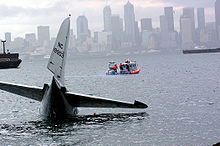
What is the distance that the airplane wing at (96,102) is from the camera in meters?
31.0

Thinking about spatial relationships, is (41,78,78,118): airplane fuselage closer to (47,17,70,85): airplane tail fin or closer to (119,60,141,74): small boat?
(47,17,70,85): airplane tail fin

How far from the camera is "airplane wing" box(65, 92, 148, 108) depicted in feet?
102

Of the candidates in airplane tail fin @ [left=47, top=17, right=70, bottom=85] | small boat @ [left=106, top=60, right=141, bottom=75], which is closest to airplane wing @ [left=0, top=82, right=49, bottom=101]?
airplane tail fin @ [left=47, top=17, right=70, bottom=85]

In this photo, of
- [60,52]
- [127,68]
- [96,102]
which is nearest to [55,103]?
[96,102]

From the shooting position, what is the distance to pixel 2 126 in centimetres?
3384

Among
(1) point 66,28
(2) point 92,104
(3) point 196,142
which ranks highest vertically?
(1) point 66,28

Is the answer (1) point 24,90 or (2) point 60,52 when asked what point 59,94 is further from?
(2) point 60,52

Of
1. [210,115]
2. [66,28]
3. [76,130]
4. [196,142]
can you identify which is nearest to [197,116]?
[210,115]

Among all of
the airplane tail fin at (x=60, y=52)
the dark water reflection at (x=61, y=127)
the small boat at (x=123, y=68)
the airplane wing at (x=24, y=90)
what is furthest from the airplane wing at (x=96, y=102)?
the small boat at (x=123, y=68)

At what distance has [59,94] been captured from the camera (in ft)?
106

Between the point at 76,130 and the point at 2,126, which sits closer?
the point at 76,130

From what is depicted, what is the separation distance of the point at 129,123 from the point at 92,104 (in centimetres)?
378

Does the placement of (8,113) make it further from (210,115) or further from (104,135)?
(210,115)

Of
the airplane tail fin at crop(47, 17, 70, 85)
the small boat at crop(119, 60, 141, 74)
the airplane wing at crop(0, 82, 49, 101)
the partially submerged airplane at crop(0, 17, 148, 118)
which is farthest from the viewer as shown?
the small boat at crop(119, 60, 141, 74)
